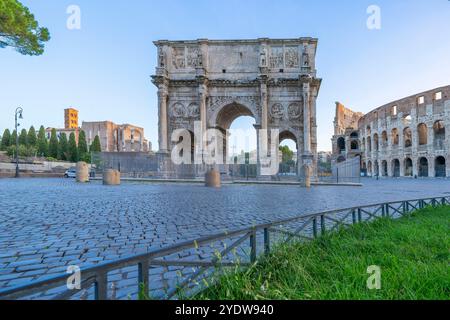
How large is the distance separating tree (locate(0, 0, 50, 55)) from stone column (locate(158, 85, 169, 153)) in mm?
9625

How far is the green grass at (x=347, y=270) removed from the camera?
222 cm

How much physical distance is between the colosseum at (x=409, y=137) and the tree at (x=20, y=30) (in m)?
38.5

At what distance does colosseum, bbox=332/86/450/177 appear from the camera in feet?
108

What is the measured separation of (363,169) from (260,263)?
179ft

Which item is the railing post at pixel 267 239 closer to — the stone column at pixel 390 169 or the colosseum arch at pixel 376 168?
the stone column at pixel 390 169


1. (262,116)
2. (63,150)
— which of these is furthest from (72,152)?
(262,116)

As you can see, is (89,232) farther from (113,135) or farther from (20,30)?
(113,135)

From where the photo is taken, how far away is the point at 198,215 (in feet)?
20.7

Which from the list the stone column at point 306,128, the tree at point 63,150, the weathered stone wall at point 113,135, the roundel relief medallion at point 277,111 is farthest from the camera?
the weathered stone wall at point 113,135

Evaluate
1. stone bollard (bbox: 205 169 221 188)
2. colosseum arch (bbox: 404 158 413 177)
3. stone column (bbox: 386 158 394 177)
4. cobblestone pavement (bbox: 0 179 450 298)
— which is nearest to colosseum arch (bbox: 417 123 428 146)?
colosseum arch (bbox: 404 158 413 177)

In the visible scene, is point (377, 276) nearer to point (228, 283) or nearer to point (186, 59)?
point (228, 283)

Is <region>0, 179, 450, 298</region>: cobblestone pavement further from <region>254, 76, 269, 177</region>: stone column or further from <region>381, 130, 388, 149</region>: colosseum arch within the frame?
<region>381, 130, 388, 149</region>: colosseum arch

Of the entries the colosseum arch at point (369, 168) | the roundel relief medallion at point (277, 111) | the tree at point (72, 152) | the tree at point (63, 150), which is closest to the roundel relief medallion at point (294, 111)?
the roundel relief medallion at point (277, 111)

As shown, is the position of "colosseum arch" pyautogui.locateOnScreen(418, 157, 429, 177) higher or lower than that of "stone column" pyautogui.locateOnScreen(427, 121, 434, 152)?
lower
